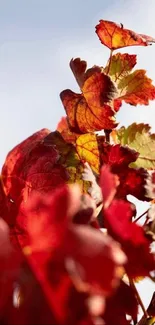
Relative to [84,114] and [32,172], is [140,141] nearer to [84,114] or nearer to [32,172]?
[84,114]

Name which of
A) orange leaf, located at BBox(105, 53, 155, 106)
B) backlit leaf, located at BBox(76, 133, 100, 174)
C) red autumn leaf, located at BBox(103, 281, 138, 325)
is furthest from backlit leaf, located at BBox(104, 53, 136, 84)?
red autumn leaf, located at BBox(103, 281, 138, 325)

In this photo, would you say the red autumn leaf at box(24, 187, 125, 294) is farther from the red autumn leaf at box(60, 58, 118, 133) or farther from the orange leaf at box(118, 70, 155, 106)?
the orange leaf at box(118, 70, 155, 106)

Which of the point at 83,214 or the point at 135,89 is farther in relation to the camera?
the point at 135,89

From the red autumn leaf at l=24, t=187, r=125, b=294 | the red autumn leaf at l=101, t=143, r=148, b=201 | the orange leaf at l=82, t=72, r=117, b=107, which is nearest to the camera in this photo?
the red autumn leaf at l=24, t=187, r=125, b=294

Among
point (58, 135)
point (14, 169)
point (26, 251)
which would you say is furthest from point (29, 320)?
point (58, 135)

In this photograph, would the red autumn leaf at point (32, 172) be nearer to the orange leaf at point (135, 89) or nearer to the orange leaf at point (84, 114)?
the orange leaf at point (84, 114)

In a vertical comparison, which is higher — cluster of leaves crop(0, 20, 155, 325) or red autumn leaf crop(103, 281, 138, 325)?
cluster of leaves crop(0, 20, 155, 325)

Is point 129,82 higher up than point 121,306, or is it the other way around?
point 129,82

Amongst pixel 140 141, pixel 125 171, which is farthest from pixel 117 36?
pixel 125 171
